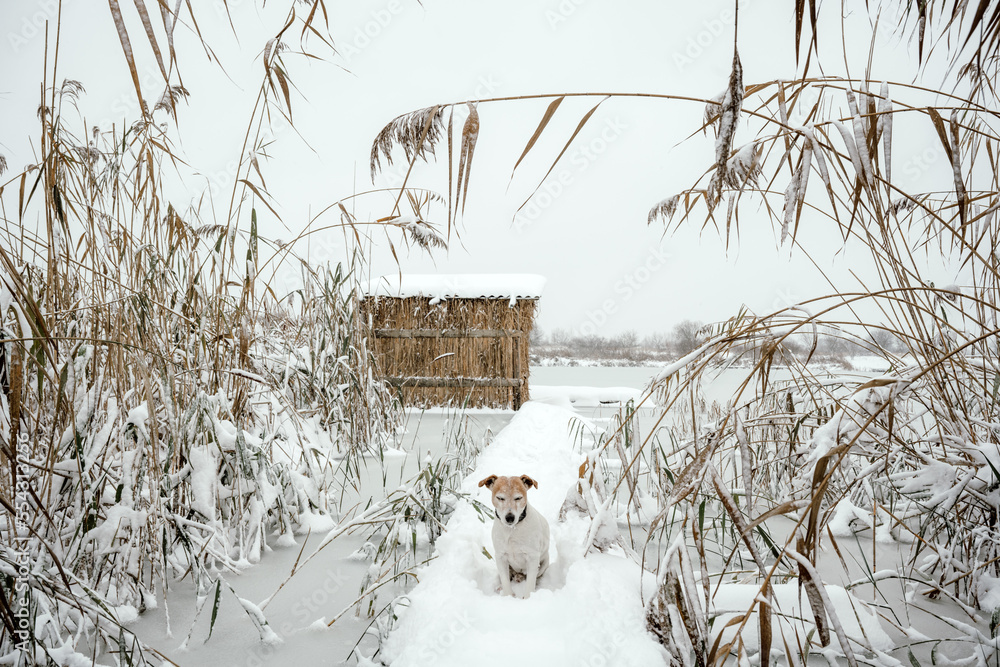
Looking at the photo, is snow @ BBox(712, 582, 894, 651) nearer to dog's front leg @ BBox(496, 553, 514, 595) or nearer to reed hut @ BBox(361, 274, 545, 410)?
dog's front leg @ BBox(496, 553, 514, 595)

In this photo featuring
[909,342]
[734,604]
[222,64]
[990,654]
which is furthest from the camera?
[734,604]

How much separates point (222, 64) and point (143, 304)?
100 cm

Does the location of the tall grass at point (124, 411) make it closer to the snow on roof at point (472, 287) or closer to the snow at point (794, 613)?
the snow at point (794, 613)

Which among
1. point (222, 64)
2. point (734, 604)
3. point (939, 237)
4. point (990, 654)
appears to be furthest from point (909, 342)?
point (222, 64)

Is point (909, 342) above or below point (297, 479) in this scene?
above

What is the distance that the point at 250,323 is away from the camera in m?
2.44

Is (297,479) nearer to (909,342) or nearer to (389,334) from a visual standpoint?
(909,342)

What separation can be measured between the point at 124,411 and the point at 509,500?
149cm

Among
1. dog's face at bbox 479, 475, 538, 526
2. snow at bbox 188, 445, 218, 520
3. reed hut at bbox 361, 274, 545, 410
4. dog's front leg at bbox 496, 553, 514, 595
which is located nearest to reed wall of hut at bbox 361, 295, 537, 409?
reed hut at bbox 361, 274, 545, 410

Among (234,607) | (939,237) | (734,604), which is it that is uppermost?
(939,237)

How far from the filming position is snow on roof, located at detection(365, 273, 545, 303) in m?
8.42

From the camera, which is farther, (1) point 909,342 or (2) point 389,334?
(2) point 389,334

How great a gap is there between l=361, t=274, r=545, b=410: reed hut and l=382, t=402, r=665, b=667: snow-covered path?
5.82m

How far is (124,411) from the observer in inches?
72.2
